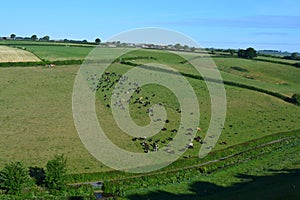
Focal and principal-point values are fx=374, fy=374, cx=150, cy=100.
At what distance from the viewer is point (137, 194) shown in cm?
3797

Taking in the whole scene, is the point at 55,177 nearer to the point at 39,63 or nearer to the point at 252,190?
the point at 252,190

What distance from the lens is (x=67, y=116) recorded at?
63.5 metres

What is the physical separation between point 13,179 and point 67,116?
28.7 meters

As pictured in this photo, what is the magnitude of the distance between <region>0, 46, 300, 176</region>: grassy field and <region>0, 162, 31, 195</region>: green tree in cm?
688

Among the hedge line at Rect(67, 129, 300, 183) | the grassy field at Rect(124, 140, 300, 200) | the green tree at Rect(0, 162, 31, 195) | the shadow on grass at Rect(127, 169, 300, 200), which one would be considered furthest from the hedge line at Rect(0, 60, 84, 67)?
the shadow on grass at Rect(127, 169, 300, 200)

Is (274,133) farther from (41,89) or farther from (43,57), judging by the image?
(43,57)

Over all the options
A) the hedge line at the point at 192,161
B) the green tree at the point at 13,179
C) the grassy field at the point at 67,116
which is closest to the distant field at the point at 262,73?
the grassy field at the point at 67,116

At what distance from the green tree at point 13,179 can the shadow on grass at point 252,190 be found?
10355mm

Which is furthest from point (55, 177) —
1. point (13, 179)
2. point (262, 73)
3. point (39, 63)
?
point (262, 73)

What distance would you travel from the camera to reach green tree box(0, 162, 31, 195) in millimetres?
35188

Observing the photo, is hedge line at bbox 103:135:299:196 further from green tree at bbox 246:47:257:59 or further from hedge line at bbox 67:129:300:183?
green tree at bbox 246:47:257:59

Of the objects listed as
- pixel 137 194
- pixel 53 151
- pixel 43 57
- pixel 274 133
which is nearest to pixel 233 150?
pixel 274 133

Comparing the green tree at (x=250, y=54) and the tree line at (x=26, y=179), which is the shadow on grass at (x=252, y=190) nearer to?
the tree line at (x=26, y=179)

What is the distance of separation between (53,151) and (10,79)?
→ 46.1m
